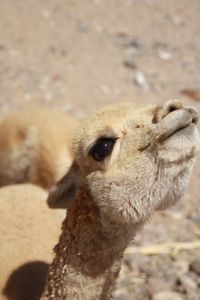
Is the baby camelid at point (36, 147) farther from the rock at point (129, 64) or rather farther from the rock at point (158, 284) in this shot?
the rock at point (129, 64)

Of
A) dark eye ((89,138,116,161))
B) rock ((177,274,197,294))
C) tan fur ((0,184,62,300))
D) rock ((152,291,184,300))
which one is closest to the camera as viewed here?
dark eye ((89,138,116,161))

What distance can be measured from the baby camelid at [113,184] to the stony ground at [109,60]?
1913 mm

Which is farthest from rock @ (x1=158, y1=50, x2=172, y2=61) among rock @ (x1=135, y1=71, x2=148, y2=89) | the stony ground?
rock @ (x1=135, y1=71, x2=148, y2=89)

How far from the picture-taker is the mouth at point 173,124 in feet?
9.11

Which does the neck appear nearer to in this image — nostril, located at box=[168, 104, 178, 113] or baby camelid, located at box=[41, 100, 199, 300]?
baby camelid, located at box=[41, 100, 199, 300]

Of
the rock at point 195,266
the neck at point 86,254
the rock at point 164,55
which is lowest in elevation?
the rock at point 164,55

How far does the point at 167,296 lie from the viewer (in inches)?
175

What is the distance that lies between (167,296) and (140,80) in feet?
14.6

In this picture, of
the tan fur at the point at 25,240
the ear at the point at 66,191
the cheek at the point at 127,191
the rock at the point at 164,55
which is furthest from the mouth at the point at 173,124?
the rock at the point at 164,55

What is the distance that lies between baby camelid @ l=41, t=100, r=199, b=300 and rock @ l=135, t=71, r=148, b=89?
202 inches

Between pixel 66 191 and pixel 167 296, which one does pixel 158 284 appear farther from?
pixel 66 191

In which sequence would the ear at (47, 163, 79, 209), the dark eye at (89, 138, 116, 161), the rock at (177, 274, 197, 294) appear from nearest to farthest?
the dark eye at (89, 138, 116, 161), the ear at (47, 163, 79, 209), the rock at (177, 274, 197, 294)

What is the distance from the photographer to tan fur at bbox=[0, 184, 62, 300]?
358cm

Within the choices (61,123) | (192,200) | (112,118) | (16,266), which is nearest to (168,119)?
(112,118)
